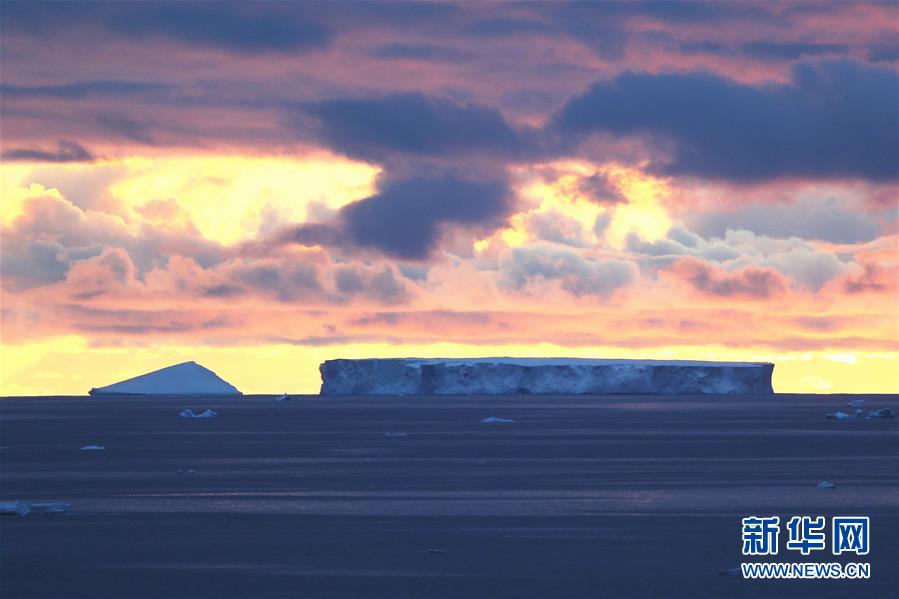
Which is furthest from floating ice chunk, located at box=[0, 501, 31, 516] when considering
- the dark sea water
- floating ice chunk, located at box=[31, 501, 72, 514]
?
the dark sea water

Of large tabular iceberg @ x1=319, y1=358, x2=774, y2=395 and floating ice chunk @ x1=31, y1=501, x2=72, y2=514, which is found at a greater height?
large tabular iceberg @ x1=319, y1=358, x2=774, y2=395

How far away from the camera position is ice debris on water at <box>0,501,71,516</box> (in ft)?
72.6

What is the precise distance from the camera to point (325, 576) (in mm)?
16047

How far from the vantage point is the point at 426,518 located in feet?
71.1

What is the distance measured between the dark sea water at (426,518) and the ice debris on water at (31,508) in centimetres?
35

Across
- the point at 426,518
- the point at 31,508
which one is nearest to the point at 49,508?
the point at 31,508

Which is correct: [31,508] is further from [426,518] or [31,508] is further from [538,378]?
[538,378]

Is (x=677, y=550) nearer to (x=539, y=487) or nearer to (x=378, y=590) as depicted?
(x=378, y=590)

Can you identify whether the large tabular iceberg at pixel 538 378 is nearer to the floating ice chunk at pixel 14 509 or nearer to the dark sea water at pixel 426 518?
the dark sea water at pixel 426 518

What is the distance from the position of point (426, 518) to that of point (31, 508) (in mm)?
5730

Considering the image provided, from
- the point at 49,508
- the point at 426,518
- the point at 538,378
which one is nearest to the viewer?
the point at 426,518

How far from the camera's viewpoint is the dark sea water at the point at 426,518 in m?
15.7

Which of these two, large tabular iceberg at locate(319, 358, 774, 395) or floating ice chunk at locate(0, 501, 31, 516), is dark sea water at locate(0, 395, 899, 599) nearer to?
floating ice chunk at locate(0, 501, 31, 516)

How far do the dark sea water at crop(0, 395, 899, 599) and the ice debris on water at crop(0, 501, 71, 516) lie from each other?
345 millimetres
